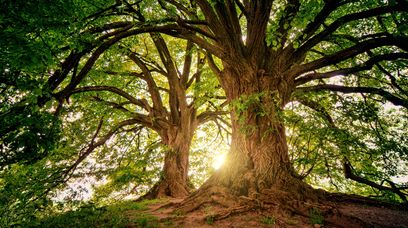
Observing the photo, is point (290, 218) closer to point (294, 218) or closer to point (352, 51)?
point (294, 218)

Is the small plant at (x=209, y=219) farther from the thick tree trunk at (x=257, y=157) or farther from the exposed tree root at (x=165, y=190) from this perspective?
the exposed tree root at (x=165, y=190)

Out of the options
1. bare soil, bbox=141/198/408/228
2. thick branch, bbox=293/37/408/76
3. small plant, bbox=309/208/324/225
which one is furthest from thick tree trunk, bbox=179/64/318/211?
thick branch, bbox=293/37/408/76

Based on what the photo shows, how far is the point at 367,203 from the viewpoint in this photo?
591cm

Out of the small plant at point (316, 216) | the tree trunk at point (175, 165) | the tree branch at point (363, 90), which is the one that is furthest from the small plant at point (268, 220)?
the tree trunk at point (175, 165)

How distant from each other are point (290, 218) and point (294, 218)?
7 centimetres

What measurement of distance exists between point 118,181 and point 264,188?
439 centimetres

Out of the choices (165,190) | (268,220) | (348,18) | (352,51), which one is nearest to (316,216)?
(268,220)

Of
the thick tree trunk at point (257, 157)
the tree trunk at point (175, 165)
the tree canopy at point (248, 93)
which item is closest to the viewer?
the tree canopy at point (248, 93)

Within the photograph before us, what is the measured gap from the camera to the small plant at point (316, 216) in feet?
14.1

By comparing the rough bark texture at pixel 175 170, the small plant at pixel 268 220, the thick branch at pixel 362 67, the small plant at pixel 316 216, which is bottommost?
the small plant at pixel 268 220

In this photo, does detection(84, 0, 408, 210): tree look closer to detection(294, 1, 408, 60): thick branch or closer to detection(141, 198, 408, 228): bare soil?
detection(294, 1, 408, 60): thick branch

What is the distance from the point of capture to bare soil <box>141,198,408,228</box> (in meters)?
4.29

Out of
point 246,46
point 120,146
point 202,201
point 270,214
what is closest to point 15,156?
point 202,201

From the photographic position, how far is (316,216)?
4.45m
